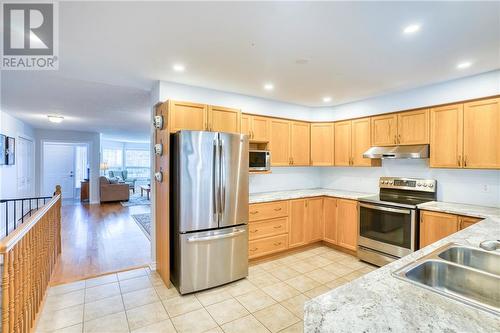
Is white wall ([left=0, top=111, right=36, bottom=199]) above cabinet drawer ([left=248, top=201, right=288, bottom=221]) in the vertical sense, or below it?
above

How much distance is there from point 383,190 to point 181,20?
3.77 m

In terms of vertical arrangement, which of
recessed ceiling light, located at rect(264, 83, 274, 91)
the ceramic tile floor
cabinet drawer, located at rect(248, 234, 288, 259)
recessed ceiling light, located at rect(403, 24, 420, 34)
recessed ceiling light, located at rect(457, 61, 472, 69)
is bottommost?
the ceramic tile floor

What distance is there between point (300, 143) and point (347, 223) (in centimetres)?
160

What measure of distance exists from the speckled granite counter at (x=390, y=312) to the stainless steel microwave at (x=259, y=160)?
277cm

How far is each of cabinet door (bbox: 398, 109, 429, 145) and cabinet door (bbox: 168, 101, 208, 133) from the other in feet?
9.33

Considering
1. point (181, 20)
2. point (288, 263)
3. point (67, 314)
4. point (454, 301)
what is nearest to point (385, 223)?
point (288, 263)

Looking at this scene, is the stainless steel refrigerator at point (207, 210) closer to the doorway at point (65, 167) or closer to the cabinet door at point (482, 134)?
the cabinet door at point (482, 134)

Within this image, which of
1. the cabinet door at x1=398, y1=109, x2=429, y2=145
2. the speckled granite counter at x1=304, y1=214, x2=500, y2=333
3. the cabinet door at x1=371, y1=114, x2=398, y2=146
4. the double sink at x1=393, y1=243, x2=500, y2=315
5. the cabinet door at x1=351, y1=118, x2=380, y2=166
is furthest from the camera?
the cabinet door at x1=351, y1=118, x2=380, y2=166

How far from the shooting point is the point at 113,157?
12.5 meters

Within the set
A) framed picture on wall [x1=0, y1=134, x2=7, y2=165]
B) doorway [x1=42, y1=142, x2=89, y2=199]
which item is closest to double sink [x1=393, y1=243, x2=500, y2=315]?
framed picture on wall [x1=0, y1=134, x2=7, y2=165]

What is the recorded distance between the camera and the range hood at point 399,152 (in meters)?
3.43

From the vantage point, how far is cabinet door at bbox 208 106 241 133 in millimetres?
3359

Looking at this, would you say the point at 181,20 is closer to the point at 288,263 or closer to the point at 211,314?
the point at 211,314

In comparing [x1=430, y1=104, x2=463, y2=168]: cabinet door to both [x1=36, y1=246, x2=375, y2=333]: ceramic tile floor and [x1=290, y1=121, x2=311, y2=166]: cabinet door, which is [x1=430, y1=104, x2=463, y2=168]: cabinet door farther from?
[x1=290, y1=121, x2=311, y2=166]: cabinet door
